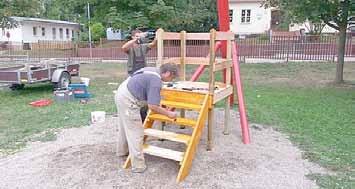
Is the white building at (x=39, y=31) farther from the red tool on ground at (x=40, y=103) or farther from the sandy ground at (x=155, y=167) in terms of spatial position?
the sandy ground at (x=155, y=167)

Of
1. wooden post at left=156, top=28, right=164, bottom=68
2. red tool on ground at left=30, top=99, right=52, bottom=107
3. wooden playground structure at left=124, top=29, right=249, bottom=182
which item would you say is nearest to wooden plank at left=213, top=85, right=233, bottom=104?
wooden playground structure at left=124, top=29, right=249, bottom=182

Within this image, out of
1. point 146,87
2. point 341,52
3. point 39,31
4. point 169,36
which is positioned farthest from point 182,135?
point 39,31

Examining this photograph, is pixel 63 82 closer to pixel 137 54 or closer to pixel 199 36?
pixel 137 54

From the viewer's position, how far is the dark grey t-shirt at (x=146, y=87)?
4139 millimetres

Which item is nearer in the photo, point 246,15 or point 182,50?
point 182,50

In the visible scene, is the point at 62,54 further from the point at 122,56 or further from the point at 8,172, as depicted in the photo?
the point at 8,172

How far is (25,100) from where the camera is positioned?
31.0 ft

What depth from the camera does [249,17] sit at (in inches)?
1490

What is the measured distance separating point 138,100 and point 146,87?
0.72ft

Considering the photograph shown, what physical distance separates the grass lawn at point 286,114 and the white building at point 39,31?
26.3 m

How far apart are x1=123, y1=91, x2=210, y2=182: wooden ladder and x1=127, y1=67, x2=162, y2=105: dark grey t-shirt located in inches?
27.4

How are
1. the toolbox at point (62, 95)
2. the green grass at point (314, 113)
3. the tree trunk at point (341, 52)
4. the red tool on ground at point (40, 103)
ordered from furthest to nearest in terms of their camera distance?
the tree trunk at point (341, 52)
the toolbox at point (62, 95)
the red tool on ground at point (40, 103)
the green grass at point (314, 113)

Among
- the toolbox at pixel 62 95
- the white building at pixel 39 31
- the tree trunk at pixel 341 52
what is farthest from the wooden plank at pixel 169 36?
the white building at pixel 39 31

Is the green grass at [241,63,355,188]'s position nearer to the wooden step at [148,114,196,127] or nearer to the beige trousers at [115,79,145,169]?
the wooden step at [148,114,196,127]
